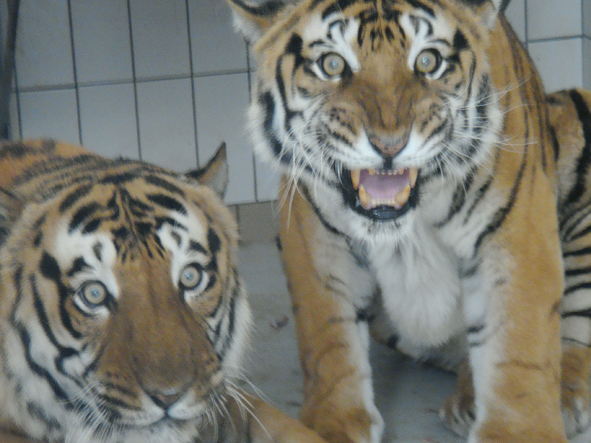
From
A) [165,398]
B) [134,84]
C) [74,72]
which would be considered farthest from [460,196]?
[74,72]

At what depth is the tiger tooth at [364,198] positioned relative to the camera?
1.22 meters

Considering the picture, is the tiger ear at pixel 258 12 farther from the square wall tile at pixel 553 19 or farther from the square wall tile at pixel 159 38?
the square wall tile at pixel 553 19

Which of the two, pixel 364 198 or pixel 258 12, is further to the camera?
pixel 258 12

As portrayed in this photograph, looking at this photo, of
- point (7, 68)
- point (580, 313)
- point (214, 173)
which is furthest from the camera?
point (7, 68)

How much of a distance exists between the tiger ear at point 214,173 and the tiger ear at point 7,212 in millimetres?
Result: 312

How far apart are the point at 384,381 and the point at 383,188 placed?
69cm

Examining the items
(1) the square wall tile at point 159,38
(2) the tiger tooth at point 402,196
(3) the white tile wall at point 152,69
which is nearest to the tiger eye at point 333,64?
(2) the tiger tooth at point 402,196

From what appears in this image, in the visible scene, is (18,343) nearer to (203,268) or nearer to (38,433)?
(38,433)

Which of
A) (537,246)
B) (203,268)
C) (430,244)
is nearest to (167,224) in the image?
(203,268)

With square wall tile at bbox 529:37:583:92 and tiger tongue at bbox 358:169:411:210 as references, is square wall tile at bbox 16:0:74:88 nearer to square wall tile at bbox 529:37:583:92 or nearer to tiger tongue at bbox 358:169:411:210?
square wall tile at bbox 529:37:583:92

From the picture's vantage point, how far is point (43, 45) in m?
2.95

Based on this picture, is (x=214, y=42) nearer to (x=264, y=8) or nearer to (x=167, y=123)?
(x=167, y=123)

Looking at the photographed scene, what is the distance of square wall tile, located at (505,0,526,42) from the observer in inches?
118

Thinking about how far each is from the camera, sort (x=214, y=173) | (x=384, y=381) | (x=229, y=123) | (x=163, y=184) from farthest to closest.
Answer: (x=229, y=123)
(x=384, y=381)
(x=214, y=173)
(x=163, y=184)
